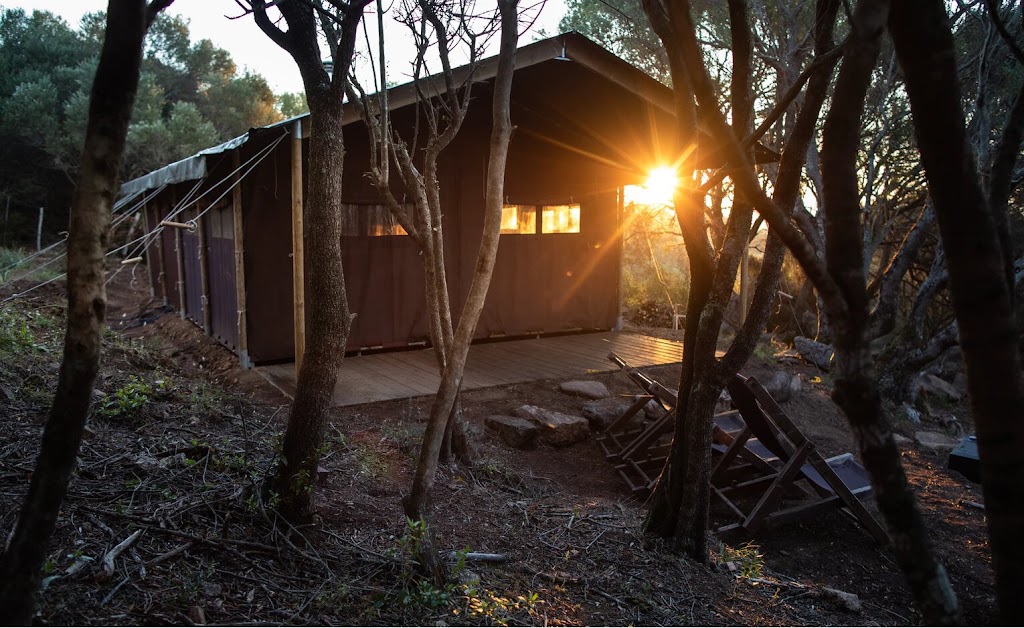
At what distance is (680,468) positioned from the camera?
3.28 metres

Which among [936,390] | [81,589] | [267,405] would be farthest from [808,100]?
[936,390]

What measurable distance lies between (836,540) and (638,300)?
964cm

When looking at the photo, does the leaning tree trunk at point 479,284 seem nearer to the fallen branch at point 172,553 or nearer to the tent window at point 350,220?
the fallen branch at point 172,553

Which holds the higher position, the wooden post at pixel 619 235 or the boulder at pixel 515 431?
the wooden post at pixel 619 235

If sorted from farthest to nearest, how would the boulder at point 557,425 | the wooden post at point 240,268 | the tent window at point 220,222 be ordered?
the tent window at point 220,222 < the wooden post at point 240,268 < the boulder at point 557,425

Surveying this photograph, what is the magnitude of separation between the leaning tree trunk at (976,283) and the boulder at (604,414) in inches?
160

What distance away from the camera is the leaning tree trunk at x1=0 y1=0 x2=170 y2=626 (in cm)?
167

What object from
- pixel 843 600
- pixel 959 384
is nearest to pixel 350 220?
pixel 843 600

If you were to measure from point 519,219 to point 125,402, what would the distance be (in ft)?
19.2

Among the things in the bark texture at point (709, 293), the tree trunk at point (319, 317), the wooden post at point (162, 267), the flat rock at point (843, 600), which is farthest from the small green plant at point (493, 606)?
the wooden post at point (162, 267)

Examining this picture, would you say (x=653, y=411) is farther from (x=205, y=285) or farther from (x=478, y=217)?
(x=205, y=285)

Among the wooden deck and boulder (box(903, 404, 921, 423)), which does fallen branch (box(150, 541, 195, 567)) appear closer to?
the wooden deck

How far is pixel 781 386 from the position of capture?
283 inches

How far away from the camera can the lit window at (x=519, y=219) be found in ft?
29.1
